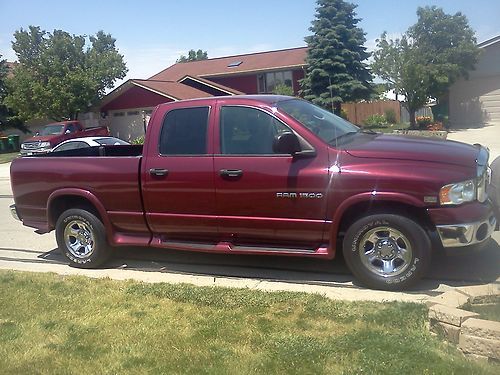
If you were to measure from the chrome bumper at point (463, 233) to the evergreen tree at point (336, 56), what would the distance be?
1031 inches

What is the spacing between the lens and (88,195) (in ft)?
20.6

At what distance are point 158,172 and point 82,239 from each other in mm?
1540

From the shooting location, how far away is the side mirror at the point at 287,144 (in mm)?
5105

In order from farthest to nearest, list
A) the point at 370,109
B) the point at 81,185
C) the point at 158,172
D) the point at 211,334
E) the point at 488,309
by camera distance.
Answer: the point at 370,109 < the point at 81,185 < the point at 158,172 < the point at 211,334 < the point at 488,309

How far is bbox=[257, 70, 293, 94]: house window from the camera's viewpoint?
124ft

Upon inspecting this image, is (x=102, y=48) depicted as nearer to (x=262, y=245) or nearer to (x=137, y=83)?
(x=137, y=83)

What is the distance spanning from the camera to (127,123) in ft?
114

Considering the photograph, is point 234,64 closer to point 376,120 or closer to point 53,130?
point 376,120

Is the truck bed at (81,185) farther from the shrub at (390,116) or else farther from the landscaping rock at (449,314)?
the shrub at (390,116)

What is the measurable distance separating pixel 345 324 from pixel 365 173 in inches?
56.7

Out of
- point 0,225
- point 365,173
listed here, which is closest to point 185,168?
point 365,173

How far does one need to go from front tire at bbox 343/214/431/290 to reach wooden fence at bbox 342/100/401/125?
33.8 m

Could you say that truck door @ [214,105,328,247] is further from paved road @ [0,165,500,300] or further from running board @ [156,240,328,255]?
paved road @ [0,165,500,300]

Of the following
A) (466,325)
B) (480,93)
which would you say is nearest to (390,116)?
(480,93)
